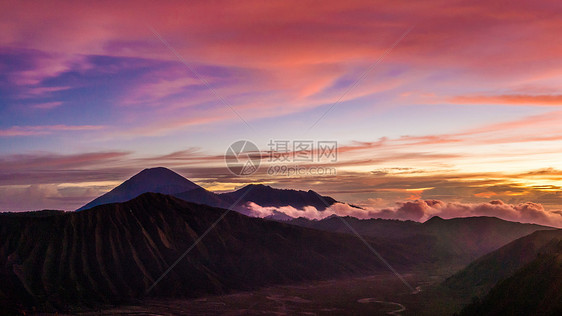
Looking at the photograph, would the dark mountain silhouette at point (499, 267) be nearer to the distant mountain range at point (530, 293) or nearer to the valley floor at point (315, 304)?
the valley floor at point (315, 304)

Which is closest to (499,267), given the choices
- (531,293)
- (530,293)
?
(530,293)

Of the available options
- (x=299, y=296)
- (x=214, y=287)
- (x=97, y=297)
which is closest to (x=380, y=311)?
(x=299, y=296)

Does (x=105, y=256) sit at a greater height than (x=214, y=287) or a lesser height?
greater

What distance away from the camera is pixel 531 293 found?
111688 mm

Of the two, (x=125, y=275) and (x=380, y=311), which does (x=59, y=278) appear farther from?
(x=380, y=311)

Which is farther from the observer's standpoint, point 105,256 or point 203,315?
point 105,256

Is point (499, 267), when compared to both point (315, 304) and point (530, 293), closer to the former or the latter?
point (315, 304)

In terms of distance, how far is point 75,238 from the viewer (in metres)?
197

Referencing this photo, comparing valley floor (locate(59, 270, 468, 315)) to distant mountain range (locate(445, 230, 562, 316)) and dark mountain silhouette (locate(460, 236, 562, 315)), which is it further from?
dark mountain silhouette (locate(460, 236, 562, 315))

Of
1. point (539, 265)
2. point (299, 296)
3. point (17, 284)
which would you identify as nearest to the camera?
point (539, 265)

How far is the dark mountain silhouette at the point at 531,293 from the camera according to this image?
337 feet

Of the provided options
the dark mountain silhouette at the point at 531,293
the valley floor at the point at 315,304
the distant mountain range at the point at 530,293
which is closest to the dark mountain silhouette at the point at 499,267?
the valley floor at the point at 315,304

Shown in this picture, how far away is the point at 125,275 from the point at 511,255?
468 feet

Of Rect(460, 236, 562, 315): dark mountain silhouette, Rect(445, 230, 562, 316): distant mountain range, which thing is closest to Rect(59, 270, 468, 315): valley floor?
Rect(445, 230, 562, 316): distant mountain range
